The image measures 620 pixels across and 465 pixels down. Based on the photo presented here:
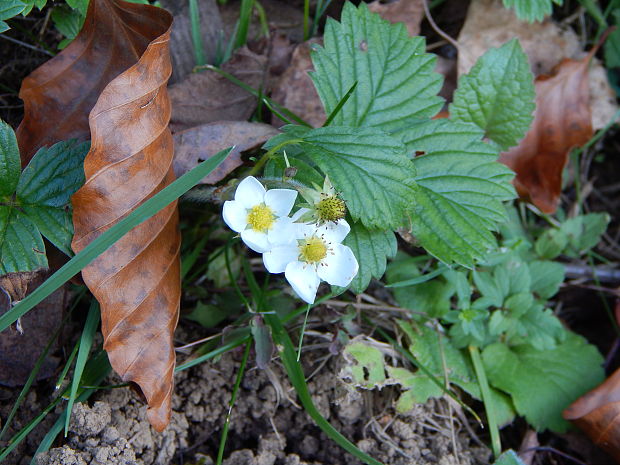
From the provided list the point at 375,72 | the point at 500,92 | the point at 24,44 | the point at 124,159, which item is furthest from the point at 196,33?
the point at 500,92

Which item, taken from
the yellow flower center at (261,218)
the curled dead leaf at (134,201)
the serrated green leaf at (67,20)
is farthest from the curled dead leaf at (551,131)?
the serrated green leaf at (67,20)

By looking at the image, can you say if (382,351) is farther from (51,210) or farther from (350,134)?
(51,210)

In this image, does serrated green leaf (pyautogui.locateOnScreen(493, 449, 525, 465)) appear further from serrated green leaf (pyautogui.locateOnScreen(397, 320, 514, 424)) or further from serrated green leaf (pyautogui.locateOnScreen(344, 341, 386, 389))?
serrated green leaf (pyautogui.locateOnScreen(344, 341, 386, 389))

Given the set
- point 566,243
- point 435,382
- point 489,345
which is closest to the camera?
point 435,382

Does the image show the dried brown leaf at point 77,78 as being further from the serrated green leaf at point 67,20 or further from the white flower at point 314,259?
the white flower at point 314,259

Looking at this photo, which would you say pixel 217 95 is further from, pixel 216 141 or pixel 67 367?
pixel 67 367

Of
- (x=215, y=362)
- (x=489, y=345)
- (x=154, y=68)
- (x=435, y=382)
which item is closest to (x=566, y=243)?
(x=489, y=345)
